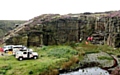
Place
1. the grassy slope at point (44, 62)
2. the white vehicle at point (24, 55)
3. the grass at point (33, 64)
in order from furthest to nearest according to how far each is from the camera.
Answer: the white vehicle at point (24, 55)
the grassy slope at point (44, 62)
the grass at point (33, 64)

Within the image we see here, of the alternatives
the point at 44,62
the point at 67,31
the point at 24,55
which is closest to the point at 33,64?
the point at 44,62

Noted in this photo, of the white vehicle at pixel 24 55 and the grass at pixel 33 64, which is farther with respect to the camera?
the white vehicle at pixel 24 55

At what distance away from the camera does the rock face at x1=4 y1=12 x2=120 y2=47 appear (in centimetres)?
5366

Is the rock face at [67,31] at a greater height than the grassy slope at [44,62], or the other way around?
the rock face at [67,31]

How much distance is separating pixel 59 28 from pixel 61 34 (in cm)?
166

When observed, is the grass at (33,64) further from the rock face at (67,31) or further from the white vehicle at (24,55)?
the rock face at (67,31)

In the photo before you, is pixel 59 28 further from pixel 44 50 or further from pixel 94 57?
pixel 94 57

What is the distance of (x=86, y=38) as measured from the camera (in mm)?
58344

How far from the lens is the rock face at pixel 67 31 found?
176 ft

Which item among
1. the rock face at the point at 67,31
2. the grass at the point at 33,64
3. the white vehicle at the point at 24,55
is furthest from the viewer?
the rock face at the point at 67,31

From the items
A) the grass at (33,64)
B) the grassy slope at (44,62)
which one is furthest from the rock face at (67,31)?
the grass at (33,64)

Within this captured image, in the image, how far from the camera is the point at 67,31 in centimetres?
5947

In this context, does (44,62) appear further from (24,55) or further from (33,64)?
(24,55)

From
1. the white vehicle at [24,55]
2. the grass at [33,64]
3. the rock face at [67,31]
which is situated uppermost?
the rock face at [67,31]
